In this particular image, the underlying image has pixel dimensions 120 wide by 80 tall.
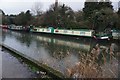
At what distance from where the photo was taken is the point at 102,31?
3309 cm

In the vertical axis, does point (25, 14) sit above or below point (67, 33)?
above

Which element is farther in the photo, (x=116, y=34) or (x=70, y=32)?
(x=70, y=32)

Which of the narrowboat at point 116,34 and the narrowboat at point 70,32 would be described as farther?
the narrowboat at point 70,32

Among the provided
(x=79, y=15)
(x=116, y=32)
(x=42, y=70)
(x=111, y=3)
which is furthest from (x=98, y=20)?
(x=42, y=70)

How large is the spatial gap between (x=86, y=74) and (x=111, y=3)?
37.9m

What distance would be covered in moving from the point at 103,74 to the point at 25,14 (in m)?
67.5

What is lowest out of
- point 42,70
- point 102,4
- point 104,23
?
point 42,70

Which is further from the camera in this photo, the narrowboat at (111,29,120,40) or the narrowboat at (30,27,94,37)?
the narrowboat at (30,27,94,37)

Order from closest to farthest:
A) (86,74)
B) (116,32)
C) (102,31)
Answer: (86,74) < (116,32) < (102,31)

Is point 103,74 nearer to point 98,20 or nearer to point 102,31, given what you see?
point 102,31

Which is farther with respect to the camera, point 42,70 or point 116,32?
point 116,32

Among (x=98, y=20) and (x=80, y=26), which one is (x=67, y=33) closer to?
(x=80, y=26)

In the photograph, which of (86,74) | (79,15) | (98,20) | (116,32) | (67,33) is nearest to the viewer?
(86,74)

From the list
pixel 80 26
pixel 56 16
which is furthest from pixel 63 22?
pixel 80 26
